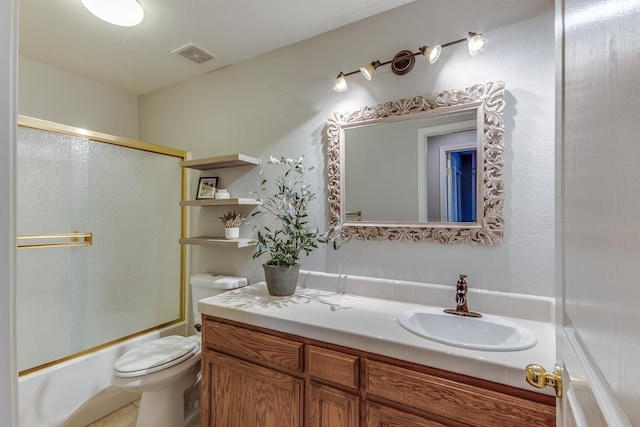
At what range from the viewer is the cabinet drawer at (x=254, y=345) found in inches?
50.0

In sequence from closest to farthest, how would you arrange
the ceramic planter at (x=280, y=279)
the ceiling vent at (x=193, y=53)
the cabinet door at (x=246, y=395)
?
the cabinet door at (x=246, y=395)
the ceramic planter at (x=280, y=279)
the ceiling vent at (x=193, y=53)

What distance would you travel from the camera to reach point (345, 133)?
1.73 meters

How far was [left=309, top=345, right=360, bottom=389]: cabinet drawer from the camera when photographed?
113 centimetres

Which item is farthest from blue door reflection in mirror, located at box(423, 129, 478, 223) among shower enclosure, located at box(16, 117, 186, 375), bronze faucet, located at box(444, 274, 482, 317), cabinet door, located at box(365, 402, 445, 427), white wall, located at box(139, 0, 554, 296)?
shower enclosure, located at box(16, 117, 186, 375)

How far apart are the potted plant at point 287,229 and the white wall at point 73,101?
5.20ft

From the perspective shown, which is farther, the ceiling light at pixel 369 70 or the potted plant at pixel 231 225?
the potted plant at pixel 231 225

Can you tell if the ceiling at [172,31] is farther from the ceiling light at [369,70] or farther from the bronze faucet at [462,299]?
the bronze faucet at [462,299]

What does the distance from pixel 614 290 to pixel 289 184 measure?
1.69 metres

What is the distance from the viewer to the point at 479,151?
138 cm

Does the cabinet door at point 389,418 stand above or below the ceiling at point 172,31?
below

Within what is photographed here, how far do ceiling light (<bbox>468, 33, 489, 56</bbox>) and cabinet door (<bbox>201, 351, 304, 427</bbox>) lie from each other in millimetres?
1596

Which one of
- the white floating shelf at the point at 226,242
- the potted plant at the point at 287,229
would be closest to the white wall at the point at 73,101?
the white floating shelf at the point at 226,242

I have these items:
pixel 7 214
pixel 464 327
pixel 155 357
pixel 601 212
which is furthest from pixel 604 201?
pixel 155 357

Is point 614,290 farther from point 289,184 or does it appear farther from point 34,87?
point 34,87
